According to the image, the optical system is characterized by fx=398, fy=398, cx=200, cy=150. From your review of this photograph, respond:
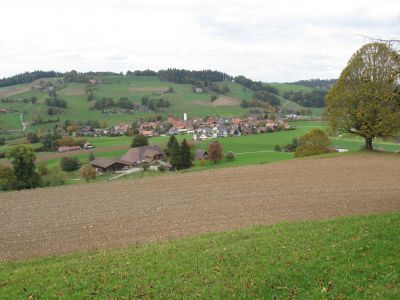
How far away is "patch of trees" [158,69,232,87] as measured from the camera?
540 ft

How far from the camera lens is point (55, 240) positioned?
47.6ft

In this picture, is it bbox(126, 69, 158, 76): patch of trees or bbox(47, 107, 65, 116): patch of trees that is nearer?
bbox(47, 107, 65, 116): patch of trees

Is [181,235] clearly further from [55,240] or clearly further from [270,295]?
[270,295]

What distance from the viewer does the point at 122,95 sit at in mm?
142375

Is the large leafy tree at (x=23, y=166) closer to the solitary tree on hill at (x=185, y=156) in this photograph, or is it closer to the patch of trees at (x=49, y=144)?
the solitary tree on hill at (x=185, y=156)

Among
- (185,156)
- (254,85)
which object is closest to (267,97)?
(254,85)

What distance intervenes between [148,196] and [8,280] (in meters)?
12.2

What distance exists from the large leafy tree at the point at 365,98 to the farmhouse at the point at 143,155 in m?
33.0

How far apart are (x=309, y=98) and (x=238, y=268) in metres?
142

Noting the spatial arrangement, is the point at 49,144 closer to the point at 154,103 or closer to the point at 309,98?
the point at 154,103

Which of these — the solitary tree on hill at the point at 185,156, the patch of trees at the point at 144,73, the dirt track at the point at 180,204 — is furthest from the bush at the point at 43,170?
the patch of trees at the point at 144,73

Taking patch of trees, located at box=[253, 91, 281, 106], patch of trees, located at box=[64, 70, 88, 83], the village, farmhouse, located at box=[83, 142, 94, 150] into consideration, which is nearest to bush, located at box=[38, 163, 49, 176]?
the village

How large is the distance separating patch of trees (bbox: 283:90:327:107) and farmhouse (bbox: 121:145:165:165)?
306ft

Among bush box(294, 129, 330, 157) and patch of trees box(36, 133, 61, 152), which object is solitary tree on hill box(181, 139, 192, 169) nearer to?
bush box(294, 129, 330, 157)
